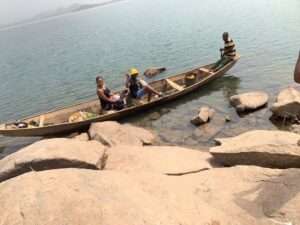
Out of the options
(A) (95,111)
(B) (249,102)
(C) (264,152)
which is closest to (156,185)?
(C) (264,152)

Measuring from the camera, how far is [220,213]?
568 centimetres

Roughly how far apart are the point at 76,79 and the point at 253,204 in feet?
71.4

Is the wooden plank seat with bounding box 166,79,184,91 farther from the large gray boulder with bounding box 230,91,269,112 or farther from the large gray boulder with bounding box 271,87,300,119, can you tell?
the large gray boulder with bounding box 271,87,300,119

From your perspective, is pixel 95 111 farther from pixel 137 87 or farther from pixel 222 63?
pixel 222 63

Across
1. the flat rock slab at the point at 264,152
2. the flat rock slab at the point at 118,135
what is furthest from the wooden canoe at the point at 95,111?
the flat rock slab at the point at 264,152

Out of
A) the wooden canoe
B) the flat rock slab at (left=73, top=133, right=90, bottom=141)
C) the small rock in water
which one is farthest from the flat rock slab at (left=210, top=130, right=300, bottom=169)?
the wooden canoe

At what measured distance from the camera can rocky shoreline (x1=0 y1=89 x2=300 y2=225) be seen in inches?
193

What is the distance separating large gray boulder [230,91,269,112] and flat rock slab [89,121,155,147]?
12.4ft

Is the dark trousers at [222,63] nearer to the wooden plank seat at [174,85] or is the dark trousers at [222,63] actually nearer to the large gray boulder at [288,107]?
the wooden plank seat at [174,85]

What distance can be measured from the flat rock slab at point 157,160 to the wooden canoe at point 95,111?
173 inches

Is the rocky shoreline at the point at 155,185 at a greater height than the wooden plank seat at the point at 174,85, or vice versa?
the rocky shoreline at the point at 155,185

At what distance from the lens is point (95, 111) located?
15375 millimetres

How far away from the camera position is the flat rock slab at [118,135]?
1184cm

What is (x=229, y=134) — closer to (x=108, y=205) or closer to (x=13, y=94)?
(x=108, y=205)
